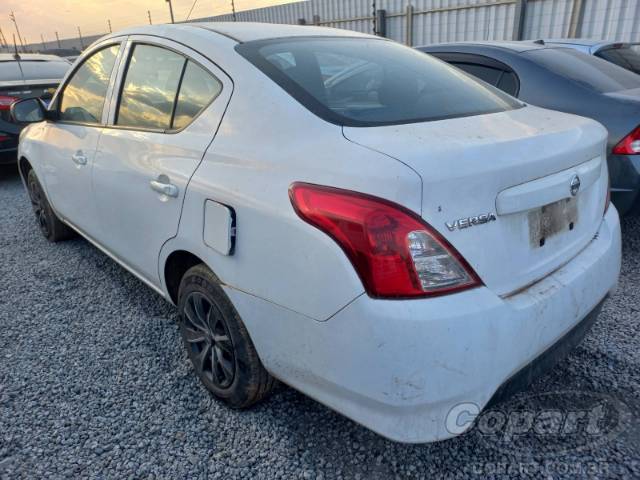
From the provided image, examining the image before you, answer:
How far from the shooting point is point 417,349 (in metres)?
1.34

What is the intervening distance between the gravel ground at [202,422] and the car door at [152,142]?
467 millimetres

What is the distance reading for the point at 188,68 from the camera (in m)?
2.15

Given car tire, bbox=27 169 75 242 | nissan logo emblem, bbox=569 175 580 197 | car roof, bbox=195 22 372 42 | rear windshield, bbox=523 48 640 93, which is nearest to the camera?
nissan logo emblem, bbox=569 175 580 197

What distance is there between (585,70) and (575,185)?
8.69ft

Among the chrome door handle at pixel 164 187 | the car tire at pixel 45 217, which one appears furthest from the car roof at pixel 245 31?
the car tire at pixel 45 217

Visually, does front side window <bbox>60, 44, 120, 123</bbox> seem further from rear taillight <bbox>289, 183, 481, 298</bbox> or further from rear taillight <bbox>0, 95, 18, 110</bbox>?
rear taillight <bbox>0, 95, 18, 110</bbox>

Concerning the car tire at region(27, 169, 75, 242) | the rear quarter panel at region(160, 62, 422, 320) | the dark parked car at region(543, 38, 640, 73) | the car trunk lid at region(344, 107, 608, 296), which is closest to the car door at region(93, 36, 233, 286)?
the rear quarter panel at region(160, 62, 422, 320)

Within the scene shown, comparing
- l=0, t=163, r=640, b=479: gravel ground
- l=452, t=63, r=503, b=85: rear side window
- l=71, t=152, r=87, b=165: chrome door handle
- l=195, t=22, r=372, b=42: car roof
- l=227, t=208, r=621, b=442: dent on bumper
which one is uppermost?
l=195, t=22, r=372, b=42: car roof

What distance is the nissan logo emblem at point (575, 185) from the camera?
1.67 m

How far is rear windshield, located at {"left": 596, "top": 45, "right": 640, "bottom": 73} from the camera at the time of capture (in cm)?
487

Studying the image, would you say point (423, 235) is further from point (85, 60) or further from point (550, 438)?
point (85, 60)

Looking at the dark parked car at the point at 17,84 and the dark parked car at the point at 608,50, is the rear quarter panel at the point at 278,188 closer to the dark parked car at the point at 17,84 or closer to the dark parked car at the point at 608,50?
the dark parked car at the point at 608,50

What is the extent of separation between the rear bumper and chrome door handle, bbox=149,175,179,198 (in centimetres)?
283

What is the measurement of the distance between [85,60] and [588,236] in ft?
10.3
